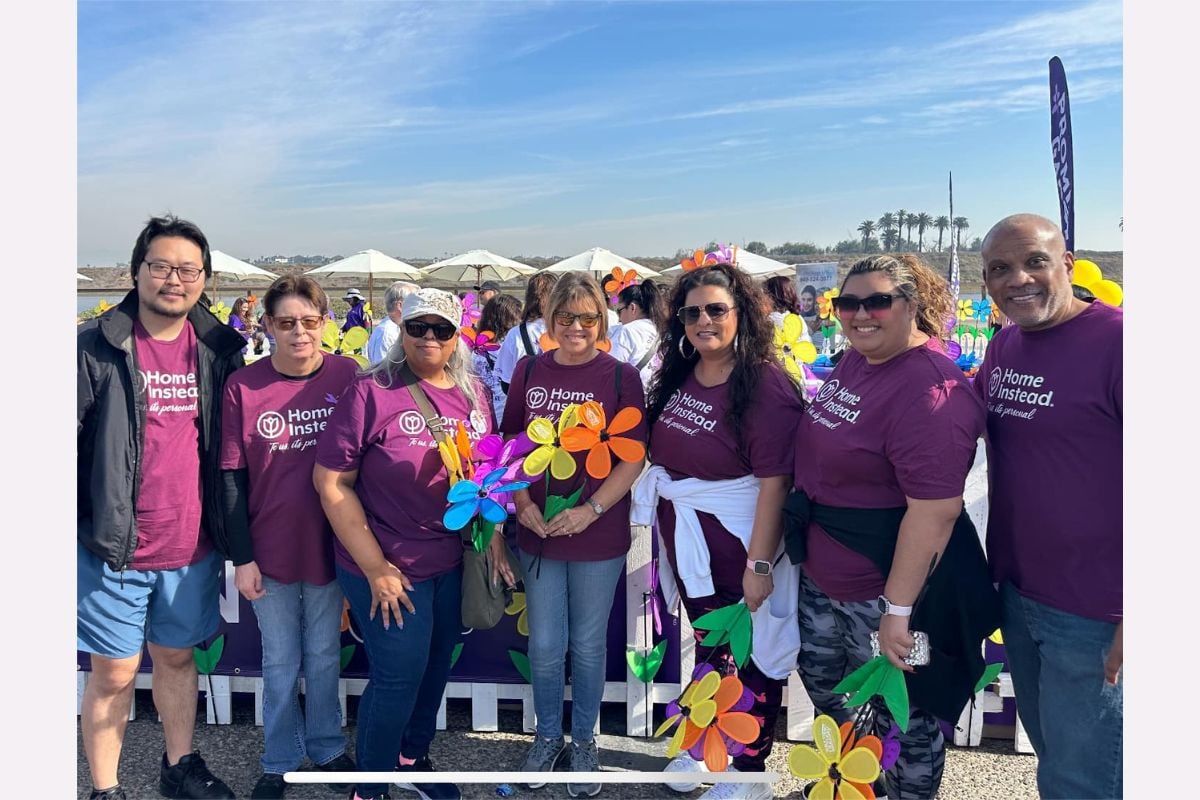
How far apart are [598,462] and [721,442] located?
1.23ft

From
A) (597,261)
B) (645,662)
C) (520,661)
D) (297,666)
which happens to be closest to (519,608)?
(520,661)

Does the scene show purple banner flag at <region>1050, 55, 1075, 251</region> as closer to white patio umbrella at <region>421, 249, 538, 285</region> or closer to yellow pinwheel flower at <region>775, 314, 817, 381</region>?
yellow pinwheel flower at <region>775, 314, 817, 381</region>

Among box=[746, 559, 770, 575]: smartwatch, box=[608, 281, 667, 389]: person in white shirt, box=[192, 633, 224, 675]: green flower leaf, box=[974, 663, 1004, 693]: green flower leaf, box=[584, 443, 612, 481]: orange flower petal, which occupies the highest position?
box=[608, 281, 667, 389]: person in white shirt

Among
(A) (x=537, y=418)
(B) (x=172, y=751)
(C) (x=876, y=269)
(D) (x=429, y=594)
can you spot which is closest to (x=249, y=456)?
(D) (x=429, y=594)

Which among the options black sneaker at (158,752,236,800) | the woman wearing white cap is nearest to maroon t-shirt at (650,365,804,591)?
the woman wearing white cap

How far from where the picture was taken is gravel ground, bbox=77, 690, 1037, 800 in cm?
259

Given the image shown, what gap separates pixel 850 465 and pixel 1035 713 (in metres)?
0.80

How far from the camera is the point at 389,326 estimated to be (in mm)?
5125

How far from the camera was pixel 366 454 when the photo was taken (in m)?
2.25

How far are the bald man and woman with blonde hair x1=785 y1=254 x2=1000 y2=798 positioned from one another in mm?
112

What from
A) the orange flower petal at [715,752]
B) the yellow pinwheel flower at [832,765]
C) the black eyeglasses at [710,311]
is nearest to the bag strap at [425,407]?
the black eyeglasses at [710,311]

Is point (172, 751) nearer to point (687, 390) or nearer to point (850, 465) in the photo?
point (687, 390)

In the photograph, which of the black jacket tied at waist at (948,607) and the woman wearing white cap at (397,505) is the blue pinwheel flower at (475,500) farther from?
the black jacket tied at waist at (948,607)

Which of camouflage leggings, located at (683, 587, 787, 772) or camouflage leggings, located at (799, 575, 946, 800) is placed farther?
camouflage leggings, located at (683, 587, 787, 772)
